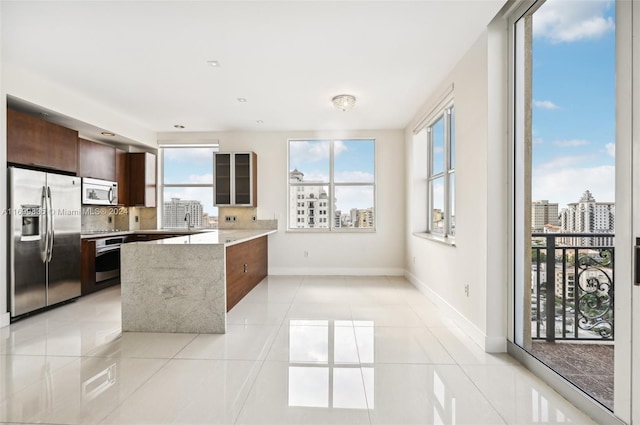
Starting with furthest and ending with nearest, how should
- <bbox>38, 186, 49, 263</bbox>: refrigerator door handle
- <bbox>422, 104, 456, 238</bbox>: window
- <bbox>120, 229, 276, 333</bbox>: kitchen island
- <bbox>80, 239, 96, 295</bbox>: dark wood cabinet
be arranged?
<bbox>80, 239, 96, 295</bbox>: dark wood cabinet < <bbox>422, 104, 456, 238</bbox>: window < <bbox>38, 186, 49, 263</bbox>: refrigerator door handle < <bbox>120, 229, 276, 333</bbox>: kitchen island

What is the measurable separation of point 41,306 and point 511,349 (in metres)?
4.77

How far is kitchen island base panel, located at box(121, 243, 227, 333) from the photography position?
3.05m

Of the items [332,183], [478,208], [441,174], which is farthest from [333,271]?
[478,208]

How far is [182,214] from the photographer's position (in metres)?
6.07

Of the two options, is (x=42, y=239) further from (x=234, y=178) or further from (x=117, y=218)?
(x=234, y=178)

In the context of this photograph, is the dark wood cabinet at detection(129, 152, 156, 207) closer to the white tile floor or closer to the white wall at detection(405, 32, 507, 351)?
the white tile floor

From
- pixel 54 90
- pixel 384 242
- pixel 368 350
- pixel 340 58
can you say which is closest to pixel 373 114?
pixel 340 58

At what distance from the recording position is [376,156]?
19.0 feet

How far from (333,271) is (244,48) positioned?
3944 mm

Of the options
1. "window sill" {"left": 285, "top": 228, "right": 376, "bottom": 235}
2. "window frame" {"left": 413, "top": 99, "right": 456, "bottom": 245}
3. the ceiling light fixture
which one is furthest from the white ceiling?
"window sill" {"left": 285, "top": 228, "right": 376, "bottom": 235}

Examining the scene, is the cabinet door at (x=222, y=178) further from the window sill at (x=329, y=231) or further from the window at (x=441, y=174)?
the window at (x=441, y=174)

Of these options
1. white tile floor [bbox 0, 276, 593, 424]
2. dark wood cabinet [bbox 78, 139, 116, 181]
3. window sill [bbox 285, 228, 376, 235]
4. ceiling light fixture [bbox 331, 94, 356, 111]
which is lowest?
white tile floor [bbox 0, 276, 593, 424]

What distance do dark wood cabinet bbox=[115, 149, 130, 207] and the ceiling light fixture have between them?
148 inches

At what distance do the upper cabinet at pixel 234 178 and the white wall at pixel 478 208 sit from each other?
3415mm
